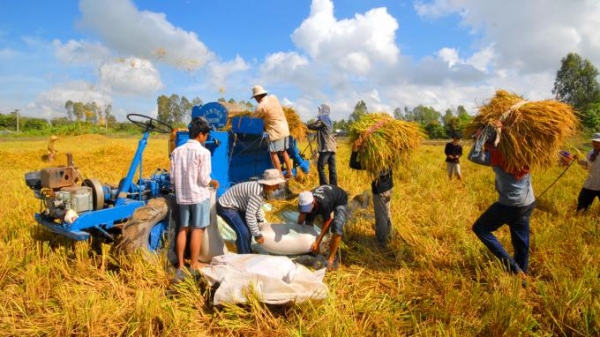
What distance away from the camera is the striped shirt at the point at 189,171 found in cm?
346

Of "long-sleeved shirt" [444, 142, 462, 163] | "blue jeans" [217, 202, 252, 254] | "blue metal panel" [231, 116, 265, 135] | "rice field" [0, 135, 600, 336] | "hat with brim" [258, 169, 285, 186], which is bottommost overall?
"rice field" [0, 135, 600, 336]

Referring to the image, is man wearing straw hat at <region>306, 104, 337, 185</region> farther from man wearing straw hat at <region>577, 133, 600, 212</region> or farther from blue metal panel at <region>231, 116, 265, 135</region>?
man wearing straw hat at <region>577, 133, 600, 212</region>

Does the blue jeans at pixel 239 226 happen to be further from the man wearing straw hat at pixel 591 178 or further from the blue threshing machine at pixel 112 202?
the man wearing straw hat at pixel 591 178

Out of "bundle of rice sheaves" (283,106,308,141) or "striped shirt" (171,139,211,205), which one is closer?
"striped shirt" (171,139,211,205)

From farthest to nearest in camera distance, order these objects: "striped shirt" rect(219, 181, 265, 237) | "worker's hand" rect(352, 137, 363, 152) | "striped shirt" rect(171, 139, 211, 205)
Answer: "worker's hand" rect(352, 137, 363, 152) < "striped shirt" rect(219, 181, 265, 237) < "striped shirt" rect(171, 139, 211, 205)

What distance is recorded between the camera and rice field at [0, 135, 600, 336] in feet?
8.52

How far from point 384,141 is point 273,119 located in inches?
94.3

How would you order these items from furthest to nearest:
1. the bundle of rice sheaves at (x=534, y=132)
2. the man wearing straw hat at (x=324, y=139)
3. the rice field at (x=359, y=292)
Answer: the man wearing straw hat at (x=324, y=139), the bundle of rice sheaves at (x=534, y=132), the rice field at (x=359, y=292)

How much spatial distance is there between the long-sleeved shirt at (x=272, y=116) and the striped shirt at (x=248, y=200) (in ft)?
6.90

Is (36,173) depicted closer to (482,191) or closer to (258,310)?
(258,310)

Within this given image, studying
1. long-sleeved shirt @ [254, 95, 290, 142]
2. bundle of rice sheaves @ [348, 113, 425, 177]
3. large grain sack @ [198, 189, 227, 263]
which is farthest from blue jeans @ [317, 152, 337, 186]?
large grain sack @ [198, 189, 227, 263]

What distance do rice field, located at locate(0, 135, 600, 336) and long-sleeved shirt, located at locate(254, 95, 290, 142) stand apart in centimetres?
211

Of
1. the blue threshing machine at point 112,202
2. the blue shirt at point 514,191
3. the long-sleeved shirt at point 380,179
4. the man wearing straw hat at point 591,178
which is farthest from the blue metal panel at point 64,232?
the man wearing straw hat at point 591,178

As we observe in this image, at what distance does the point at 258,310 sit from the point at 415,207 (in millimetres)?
3979
